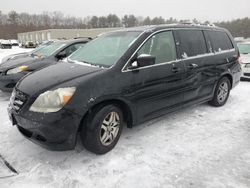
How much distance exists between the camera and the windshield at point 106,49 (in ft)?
11.9

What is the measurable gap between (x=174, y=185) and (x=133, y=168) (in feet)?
1.86

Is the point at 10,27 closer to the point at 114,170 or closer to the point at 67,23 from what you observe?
the point at 67,23

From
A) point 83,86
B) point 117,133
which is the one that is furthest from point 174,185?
point 83,86

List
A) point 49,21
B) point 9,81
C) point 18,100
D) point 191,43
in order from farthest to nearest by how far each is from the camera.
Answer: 1. point 49,21
2. point 9,81
3. point 191,43
4. point 18,100

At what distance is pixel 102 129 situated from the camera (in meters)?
3.29

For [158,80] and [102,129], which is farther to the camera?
[158,80]

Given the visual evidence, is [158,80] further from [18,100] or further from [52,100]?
[18,100]

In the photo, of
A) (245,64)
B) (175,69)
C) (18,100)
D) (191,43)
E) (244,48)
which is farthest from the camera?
(244,48)

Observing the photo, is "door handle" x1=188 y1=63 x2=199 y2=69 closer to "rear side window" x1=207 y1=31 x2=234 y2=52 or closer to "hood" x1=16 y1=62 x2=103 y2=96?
"rear side window" x1=207 y1=31 x2=234 y2=52

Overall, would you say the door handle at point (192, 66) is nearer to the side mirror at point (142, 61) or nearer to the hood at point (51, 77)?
the side mirror at point (142, 61)

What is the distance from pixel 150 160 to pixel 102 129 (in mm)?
772

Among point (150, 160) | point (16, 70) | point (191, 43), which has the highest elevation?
point (191, 43)

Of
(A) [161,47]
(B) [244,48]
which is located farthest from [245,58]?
(A) [161,47]

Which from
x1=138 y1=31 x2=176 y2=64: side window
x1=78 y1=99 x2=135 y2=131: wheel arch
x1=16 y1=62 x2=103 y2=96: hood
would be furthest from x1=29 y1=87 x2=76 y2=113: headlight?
x1=138 y1=31 x2=176 y2=64: side window
